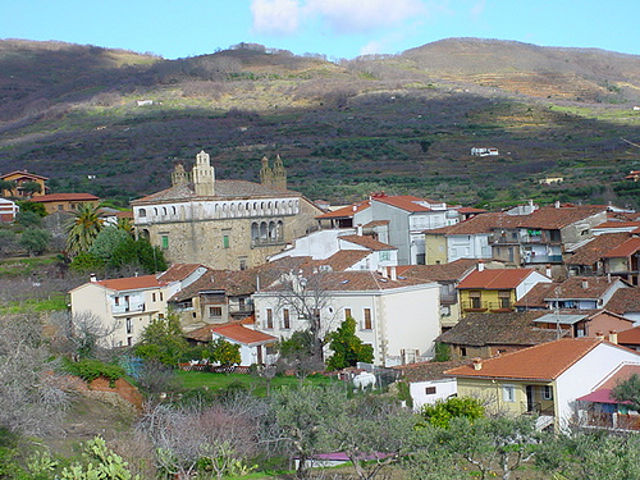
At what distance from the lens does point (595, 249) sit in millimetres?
50812

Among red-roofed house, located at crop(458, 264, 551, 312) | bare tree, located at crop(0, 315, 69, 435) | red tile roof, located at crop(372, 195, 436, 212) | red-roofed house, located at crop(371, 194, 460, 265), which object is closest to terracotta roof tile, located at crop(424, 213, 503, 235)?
red-roofed house, located at crop(371, 194, 460, 265)

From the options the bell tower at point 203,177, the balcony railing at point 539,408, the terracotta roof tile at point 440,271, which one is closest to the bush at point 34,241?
the bell tower at point 203,177

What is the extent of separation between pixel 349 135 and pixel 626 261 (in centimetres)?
9250

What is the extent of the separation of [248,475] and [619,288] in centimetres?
2347

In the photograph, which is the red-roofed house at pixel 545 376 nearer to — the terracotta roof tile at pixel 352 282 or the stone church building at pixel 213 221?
the terracotta roof tile at pixel 352 282

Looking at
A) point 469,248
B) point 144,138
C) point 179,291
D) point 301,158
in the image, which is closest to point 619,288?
point 469,248

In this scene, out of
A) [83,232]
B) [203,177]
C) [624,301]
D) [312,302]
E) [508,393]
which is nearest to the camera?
[508,393]

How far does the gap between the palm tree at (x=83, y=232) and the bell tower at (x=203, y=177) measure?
6733 mm

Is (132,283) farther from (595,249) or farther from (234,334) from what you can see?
(595,249)

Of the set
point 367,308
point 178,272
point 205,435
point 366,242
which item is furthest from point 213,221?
point 205,435

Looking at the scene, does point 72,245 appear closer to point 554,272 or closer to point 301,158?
point 554,272

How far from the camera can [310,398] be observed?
28.1 meters

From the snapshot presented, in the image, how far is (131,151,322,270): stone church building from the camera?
58.9 meters

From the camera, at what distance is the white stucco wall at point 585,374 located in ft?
105
